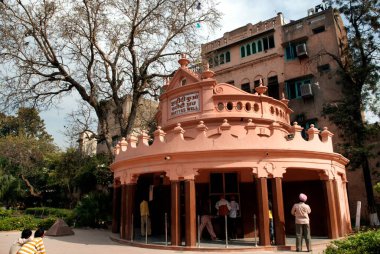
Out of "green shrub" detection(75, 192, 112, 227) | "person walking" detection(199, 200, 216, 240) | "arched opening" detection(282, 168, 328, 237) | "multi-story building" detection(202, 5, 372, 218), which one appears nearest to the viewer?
"person walking" detection(199, 200, 216, 240)

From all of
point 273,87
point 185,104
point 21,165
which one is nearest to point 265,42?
point 273,87

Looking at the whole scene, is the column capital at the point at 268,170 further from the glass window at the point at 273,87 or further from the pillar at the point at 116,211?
the glass window at the point at 273,87

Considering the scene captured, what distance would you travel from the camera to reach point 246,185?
537 inches

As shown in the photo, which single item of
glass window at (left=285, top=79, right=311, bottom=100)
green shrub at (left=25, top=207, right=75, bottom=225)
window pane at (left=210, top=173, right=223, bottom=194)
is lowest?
green shrub at (left=25, top=207, right=75, bottom=225)

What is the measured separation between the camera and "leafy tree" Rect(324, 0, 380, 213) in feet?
65.1

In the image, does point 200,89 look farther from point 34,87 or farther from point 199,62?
point 34,87

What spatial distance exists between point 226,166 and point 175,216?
2480 mm

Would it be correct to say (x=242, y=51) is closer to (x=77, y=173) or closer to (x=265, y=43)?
(x=265, y=43)

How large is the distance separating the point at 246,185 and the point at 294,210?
9.72ft

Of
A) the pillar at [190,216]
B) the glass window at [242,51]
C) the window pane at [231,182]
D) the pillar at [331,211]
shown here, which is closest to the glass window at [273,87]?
the glass window at [242,51]

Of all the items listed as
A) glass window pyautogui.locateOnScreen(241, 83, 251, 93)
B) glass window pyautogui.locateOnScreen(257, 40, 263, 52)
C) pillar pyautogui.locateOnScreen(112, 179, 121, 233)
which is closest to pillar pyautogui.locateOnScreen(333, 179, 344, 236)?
pillar pyautogui.locateOnScreen(112, 179, 121, 233)

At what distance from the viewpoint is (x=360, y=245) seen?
24.3 feet

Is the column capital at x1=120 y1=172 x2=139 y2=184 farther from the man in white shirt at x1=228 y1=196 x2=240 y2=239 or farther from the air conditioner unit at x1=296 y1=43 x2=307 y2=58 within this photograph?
the air conditioner unit at x1=296 y1=43 x2=307 y2=58

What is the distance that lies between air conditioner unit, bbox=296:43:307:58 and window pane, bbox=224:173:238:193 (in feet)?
47.4
